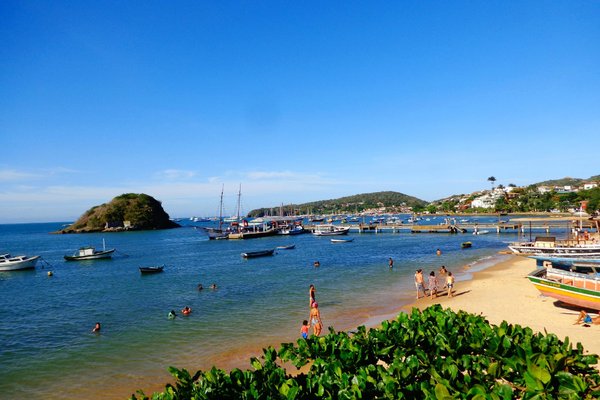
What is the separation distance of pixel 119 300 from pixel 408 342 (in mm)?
31225

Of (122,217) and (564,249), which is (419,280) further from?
(122,217)

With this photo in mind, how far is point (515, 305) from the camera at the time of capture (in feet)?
73.9

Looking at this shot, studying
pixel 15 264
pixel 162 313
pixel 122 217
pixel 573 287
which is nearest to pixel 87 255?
pixel 15 264

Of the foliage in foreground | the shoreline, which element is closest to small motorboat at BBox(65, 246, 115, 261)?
the shoreline

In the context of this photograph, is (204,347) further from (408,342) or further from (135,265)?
(135,265)

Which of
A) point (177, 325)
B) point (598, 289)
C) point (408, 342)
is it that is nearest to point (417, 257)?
point (598, 289)

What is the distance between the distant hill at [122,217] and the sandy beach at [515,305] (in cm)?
16337

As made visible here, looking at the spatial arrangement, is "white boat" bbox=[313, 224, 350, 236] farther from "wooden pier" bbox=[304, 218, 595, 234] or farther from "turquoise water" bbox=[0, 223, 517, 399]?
"turquoise water" bbox=[0, 223, 517, 399]

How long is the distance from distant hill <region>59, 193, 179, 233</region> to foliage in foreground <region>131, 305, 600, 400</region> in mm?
178495

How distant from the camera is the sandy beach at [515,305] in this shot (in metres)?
16.5

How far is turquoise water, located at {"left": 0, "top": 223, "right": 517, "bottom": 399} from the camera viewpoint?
17.4m

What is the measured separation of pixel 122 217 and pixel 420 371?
18496 centimetres

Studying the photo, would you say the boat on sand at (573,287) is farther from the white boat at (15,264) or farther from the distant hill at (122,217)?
the distant hill at (122,217)

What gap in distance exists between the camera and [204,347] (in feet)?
64.6
